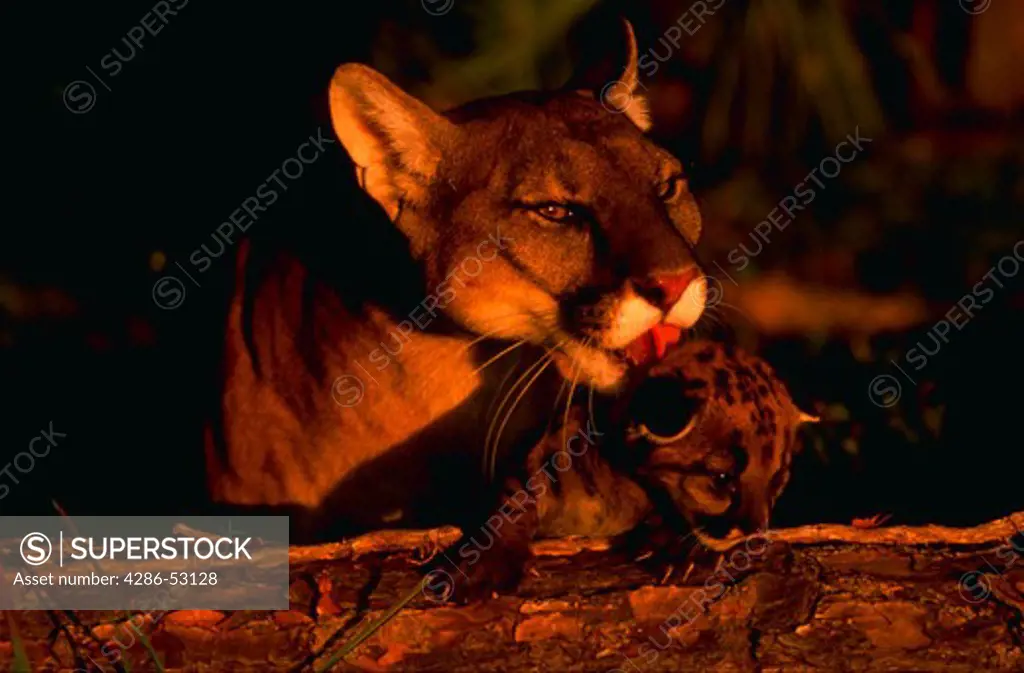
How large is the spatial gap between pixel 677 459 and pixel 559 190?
2.76ft

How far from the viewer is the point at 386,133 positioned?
3770 mm

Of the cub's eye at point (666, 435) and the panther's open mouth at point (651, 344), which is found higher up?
the panther's open mouth at point (651, 344)

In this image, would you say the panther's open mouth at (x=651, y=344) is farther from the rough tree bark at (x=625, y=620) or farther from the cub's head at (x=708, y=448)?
the rough tree bark at (x=625, y=620)

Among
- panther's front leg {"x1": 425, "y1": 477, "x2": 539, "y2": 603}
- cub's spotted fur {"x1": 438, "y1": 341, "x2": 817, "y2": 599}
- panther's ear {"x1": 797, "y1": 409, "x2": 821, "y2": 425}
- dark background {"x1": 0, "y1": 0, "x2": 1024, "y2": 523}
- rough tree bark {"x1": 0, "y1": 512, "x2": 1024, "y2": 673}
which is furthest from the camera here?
dark background {"x1": 0, "y1": 0, "x2": 1024, "y2": 523}

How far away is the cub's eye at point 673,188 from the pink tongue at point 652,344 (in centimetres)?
45

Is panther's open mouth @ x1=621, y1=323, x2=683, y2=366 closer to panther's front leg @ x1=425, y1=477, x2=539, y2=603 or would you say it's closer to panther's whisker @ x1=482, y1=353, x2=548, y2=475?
panther's whisker @ x1=482, y1=353, x2=548, y2=475

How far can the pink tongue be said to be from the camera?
3680 millimetres

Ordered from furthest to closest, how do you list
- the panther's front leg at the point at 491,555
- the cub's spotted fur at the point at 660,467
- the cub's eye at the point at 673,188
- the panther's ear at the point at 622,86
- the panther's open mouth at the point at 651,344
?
the panther's ear at the point at 622,86
the cub's eye at the point at 673,188
the panther's open mouth at the point at 651,344
the cub's spotted fur at the point at 660,467
the panther's front leg at the point at 491,555

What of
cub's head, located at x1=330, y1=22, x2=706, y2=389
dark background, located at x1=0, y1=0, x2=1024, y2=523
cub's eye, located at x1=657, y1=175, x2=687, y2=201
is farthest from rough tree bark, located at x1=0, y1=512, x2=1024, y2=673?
dark background, located at x1=0, y1=0, x2=1024, y2=523

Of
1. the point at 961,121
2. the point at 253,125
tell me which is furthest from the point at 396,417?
the point at 961,121

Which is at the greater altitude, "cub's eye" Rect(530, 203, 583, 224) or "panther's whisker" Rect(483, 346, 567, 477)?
"cub's eye" Rect(530, 203, 583, 224)

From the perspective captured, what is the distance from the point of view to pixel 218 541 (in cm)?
394

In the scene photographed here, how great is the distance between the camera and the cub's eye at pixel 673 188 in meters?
3.94

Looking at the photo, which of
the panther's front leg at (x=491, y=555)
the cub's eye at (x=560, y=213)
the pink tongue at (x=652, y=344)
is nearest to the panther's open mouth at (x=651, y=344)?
the pink tongue at (x=652, y=344)
